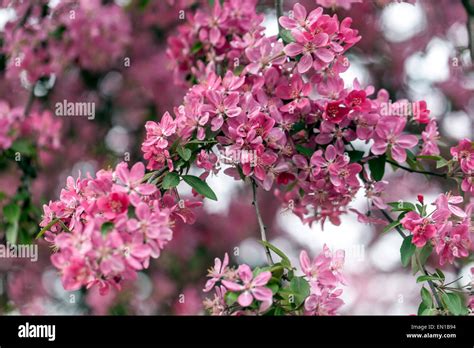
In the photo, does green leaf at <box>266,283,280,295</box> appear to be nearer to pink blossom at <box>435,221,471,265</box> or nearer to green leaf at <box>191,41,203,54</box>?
pink blossom at <box>435,221,471,265</box>

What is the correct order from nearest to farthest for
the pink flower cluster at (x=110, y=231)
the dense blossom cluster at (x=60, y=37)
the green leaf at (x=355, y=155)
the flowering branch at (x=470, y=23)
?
1. the pink flower cluster at (x=110, y=231)
2. the green leaf at (x=355, y=155)
3. the flowering branch at (x=470, y=23)
4. the dense blossom cluster at (x=60, y=37)

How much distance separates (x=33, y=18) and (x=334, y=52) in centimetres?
117

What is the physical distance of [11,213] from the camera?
150 centimetres

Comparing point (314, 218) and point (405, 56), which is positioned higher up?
point (405, 56)

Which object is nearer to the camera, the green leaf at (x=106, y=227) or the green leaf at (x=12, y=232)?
the green leaf at (x=106, y=227)

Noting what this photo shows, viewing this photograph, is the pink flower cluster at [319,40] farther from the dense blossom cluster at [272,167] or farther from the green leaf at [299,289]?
the green leaf at [299,289]

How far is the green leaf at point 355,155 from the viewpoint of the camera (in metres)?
1.23

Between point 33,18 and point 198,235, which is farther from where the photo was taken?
point 198,235

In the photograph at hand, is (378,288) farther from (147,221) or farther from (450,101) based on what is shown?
(147,221)

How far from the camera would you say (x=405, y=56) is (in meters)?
2.46

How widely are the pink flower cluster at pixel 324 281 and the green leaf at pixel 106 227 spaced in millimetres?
329

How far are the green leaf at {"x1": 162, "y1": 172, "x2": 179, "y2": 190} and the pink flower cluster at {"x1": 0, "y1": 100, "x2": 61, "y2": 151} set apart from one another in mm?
729

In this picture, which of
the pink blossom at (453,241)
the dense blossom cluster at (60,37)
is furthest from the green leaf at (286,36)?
the dense blossom cluster at (60,37)
